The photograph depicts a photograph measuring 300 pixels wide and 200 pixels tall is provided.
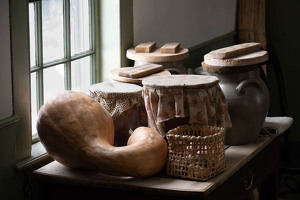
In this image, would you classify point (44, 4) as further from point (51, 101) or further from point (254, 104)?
point (254, 104)

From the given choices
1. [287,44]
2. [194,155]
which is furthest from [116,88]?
[287,44]

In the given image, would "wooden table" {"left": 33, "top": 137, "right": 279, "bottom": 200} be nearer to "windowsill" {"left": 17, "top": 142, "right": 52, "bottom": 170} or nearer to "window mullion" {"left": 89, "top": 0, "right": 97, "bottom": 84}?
"windowsill" {"left": 17, "top": 142, "right": 52, "bottom": 170}

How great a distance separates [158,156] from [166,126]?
258 millimetres

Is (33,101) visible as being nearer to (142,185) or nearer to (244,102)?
(142,185)

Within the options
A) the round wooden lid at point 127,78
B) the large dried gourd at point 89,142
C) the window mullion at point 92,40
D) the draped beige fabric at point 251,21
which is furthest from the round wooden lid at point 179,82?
the draped beige fabric at point 251,21

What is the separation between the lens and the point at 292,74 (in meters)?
5.25

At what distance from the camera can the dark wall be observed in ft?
16.9

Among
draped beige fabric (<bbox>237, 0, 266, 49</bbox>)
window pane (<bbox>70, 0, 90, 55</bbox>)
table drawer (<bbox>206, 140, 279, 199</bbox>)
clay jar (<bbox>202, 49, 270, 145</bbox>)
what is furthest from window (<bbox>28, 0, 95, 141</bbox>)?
draped beige fabric (<bbox>237, 0, 266, 49</bbox>)

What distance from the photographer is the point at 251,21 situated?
15.7ft

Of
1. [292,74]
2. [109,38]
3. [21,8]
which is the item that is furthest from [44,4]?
[292,74]

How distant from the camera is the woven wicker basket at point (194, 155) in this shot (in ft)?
7.78

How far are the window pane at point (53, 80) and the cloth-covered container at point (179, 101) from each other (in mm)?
497

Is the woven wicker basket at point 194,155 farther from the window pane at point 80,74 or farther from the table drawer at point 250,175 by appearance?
the window pane at point 80,74

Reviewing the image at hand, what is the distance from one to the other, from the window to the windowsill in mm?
78
